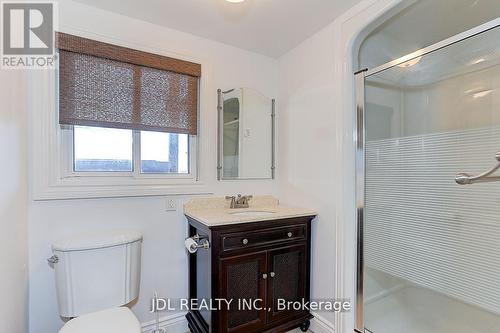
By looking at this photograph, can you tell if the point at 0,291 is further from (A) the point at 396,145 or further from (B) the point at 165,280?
(A) the point at 396,145

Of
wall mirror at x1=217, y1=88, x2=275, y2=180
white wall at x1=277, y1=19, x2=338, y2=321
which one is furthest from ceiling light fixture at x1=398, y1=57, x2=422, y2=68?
wall mirror at x1=217, y1=88, x2=275, y2=180

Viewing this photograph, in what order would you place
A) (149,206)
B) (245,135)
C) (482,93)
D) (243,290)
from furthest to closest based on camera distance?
(245,135) → (149,206) → (243,290) → (482,93)

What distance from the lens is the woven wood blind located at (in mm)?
1627

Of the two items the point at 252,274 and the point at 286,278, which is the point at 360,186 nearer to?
the point at 286,278

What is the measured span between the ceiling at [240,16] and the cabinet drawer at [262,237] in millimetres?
1499

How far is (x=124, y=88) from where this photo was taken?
1794mm

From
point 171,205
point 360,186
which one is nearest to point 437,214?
point 360,186

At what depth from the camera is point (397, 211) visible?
5.48ft

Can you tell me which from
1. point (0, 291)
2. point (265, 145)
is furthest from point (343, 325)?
point (0, 291)

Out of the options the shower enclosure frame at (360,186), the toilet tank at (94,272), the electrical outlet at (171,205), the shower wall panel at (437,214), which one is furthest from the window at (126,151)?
the shower wall panel at (437,214)

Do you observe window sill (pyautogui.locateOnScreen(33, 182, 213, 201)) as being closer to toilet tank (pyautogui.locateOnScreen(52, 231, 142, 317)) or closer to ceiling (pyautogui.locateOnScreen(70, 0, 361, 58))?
toilet tank (pyautogui.locateOnScreen(52, 231, 142, 317))

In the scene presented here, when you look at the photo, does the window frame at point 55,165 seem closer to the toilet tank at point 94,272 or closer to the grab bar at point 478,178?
the toilet tank at point 94,272

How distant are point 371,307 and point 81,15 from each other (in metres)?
2.79

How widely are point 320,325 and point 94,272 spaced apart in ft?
5.30
